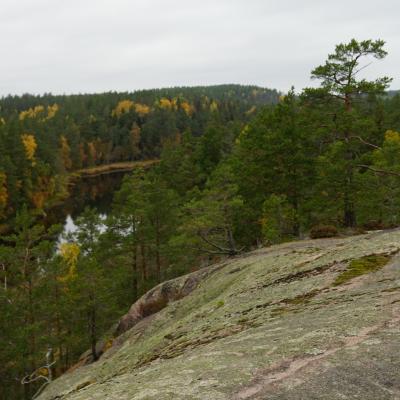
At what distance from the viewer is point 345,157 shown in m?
29.8

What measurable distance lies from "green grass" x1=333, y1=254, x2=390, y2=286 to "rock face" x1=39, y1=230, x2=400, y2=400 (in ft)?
0.10

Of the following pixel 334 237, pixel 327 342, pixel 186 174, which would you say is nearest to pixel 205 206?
pixel 334 237

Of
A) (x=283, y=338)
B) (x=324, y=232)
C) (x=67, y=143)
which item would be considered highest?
(x=67, y=143)

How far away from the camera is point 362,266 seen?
13133 millimetres

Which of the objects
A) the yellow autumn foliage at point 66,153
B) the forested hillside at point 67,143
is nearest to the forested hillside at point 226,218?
the forested hillside at point 67,143

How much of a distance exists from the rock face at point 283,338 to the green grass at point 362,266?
3 cm

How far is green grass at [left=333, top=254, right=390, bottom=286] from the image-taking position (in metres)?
12.7

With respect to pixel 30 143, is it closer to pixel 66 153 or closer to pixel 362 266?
→ pixel 66 153

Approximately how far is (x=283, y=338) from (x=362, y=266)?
540 centimetres

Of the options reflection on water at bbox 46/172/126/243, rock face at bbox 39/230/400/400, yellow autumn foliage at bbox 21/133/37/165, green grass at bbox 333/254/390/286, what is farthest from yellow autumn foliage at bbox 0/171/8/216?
green grass at bbox 333/254/390/286

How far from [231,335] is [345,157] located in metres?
21.8

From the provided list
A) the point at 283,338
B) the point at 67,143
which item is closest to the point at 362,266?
the point at 283,338

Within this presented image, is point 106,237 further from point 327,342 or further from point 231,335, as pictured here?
point 327,342

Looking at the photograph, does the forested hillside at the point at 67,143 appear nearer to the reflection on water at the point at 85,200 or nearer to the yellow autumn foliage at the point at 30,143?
the yellow autumn foliage at the point at 30,143
